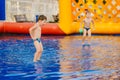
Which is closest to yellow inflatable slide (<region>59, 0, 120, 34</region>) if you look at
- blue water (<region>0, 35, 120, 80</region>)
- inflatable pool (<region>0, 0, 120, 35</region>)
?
inflatable pool (<region>0, 0, 120, 35</region>)

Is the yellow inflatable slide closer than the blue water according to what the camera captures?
No

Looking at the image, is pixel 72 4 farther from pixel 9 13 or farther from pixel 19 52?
pixel 19 52

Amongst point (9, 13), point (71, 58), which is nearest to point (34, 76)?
point (71, 58)

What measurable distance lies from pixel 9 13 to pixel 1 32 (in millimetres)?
5024

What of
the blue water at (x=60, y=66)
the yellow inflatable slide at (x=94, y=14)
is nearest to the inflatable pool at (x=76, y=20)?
the yellow inflatable slide at (x=94, y=14)

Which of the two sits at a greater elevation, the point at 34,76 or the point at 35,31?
the point at 35,31

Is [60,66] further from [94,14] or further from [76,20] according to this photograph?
[94,14]

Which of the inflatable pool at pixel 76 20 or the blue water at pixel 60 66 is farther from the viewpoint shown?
the inflatable pool at pixel 76 20

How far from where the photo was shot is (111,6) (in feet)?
61.3

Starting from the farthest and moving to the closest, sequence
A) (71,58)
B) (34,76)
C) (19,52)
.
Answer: (19,52)
(71,58)
(34,76)

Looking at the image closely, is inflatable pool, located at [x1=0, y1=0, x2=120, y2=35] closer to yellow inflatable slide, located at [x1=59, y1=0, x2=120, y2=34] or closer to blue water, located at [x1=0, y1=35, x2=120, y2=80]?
yellow inflatable slide, located at [x1=59, y1=0, x2=120, y2=34]

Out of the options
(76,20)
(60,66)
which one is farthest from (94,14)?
(60,66)

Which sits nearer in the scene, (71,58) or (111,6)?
(71,58)

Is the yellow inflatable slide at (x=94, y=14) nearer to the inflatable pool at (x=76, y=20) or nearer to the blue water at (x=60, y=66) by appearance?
the inflatable pool at (x=76, y=20)
